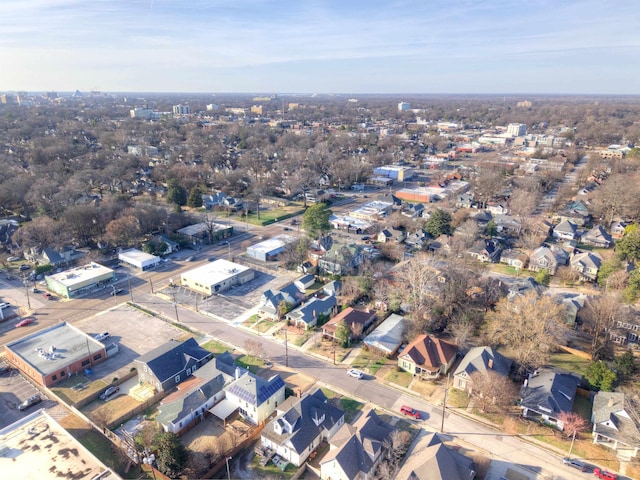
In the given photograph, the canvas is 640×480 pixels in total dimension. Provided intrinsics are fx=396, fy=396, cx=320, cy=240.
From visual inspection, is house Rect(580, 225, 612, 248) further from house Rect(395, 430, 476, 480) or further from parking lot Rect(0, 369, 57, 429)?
parking lot Rect(0, 369, 57, 429)

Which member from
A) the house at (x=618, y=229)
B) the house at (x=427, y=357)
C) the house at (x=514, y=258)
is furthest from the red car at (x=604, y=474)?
the house at (x=618, y=229)

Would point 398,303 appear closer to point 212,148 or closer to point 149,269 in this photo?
point 149,269

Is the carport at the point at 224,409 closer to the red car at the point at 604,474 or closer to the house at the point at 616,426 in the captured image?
the red car at the point at 604,474

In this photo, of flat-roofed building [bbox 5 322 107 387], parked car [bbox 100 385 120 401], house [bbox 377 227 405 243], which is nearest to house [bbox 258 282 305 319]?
parked car [bbox 100 385 120 401]

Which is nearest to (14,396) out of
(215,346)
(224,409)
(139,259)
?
(215,346)

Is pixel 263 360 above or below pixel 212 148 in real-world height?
below

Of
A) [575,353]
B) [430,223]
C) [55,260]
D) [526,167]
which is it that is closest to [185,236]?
[55,260]

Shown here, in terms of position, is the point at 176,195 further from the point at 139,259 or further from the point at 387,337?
the point at 387,337
